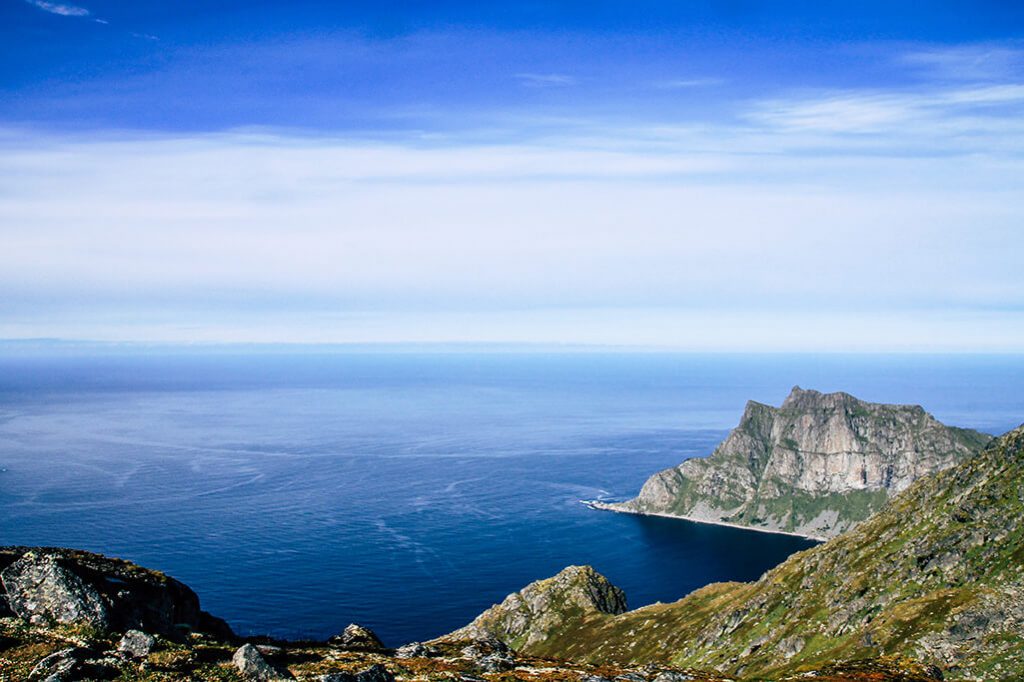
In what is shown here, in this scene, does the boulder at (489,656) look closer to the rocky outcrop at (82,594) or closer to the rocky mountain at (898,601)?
the rocky outcrop at (82,594)

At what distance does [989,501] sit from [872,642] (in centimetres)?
4087

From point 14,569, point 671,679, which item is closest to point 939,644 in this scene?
point 671,679

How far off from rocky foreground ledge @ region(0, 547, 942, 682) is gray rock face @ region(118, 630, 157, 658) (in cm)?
4

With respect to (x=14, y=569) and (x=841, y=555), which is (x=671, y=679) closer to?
(x=14, y=569)

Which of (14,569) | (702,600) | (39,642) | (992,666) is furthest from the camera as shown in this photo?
(702,600)

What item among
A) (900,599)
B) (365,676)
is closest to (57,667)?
(365,676)

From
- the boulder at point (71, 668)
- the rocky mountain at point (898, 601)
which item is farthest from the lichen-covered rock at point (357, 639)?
the rocky mountain at point (898, 601)

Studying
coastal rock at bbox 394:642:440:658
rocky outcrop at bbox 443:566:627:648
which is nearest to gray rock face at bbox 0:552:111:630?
coastal rock at bbox 394:642:440:658

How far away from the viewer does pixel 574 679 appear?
103 feet

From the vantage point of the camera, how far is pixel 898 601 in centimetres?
9306

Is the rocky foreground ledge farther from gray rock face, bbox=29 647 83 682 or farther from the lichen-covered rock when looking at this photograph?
the lichen-covered rock

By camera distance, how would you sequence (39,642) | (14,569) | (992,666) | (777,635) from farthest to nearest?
1. (777,635)
2. (992,666)
3. (14,569)
4. (39,642)

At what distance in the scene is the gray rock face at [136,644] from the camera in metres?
27.1

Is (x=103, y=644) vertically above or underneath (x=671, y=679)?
above
